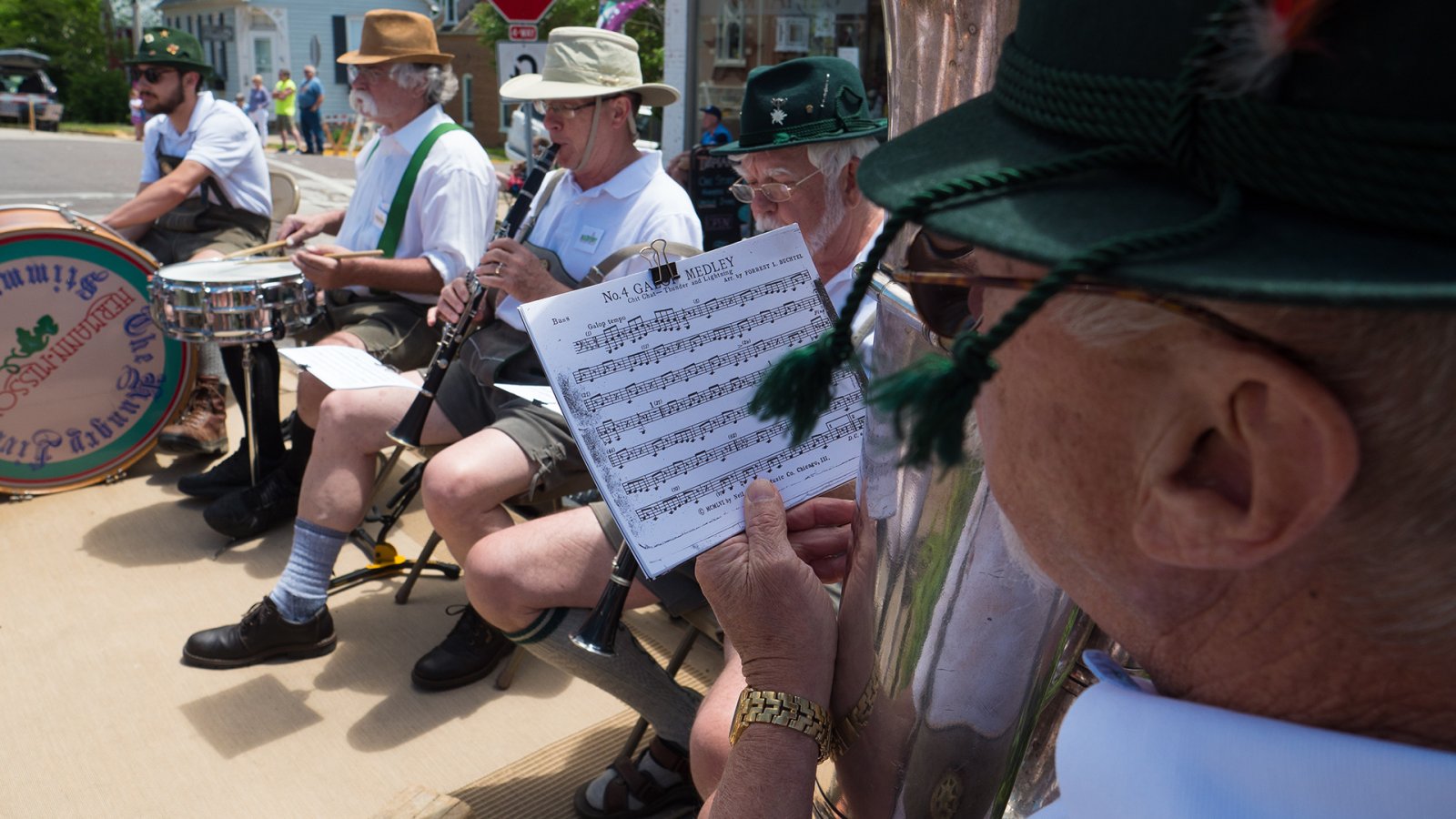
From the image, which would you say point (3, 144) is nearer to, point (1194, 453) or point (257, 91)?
point (257, 91)

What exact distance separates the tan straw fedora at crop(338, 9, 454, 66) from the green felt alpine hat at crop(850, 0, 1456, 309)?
11.5 ft

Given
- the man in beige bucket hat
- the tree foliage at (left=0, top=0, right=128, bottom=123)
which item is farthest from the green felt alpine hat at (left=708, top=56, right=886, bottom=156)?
the tree foliage at (left=0, top=0, right=128, bottom=123)

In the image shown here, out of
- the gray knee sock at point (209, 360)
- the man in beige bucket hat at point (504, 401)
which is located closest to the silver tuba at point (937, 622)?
the man in beige bucket hat at point (504, 401)

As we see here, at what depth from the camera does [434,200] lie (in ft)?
11.5

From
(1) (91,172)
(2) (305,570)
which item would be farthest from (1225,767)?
(1) (91,172)

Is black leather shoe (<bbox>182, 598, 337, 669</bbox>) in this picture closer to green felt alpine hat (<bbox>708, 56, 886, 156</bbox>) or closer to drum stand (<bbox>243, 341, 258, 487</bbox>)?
drum stand (<bbox>243, 341, 258, 487</bbox>)

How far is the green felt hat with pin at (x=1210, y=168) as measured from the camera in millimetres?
471

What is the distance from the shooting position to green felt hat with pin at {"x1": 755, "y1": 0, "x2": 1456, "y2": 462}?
0.47 m

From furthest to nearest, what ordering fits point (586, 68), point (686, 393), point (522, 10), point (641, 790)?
point (522, 10), point (586, 68), point (641, 790), point (686, 393)

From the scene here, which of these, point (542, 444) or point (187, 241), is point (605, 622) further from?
point (187, 241)

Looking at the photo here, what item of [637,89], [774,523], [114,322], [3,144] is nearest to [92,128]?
[3,144]

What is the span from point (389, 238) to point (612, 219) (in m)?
1.03

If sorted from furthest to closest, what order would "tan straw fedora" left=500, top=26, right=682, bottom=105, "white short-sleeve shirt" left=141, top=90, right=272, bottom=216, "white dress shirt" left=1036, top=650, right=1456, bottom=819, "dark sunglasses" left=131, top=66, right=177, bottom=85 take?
"dark sunglasses" left=131, top=66, right=177, bottom=85
"white short-sleeve shirt" left=141, top=90, right=272, bottom=216
"tan straw fedora" left=500, top=26, right=682, bottom=105
"white dress shirt" left=1036, top=650, right=1456, bottom=819

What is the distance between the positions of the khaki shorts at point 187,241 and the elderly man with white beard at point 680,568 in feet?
9.43
